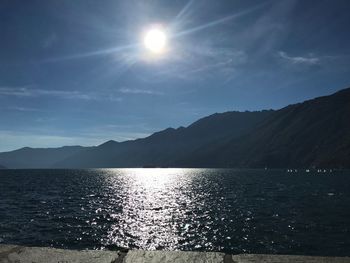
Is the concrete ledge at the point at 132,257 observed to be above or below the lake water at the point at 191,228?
above

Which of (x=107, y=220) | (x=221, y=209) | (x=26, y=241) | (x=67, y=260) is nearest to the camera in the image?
(x=67, y=260)

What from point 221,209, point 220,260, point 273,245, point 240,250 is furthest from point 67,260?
point 221,209

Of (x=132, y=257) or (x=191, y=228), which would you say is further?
(x=191, y=228)

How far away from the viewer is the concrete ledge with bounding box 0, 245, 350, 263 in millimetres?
5574

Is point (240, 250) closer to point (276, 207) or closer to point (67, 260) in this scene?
point (67, 260)

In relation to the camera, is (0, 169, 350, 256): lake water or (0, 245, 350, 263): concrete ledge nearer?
(0, 245, 350, 263): concrete ledge

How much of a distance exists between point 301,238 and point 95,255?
3480 cm

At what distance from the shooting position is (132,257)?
5.86 m

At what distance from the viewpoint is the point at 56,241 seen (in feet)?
117

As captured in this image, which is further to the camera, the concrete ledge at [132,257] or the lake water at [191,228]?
the lake water at [191,228]

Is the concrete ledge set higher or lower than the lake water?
higher

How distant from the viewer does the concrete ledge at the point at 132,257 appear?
5574 millimetres

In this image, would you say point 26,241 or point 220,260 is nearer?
point 220,260

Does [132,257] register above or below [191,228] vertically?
above
